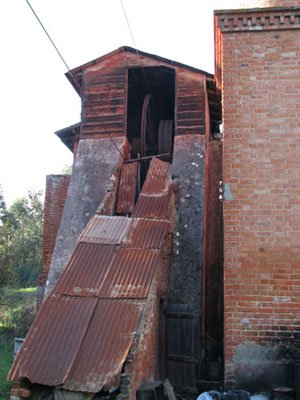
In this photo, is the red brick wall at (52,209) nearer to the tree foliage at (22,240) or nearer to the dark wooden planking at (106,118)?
the dark wooden planking at (106,118)

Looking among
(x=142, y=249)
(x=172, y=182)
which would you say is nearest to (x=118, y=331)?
(x=142, y=249)

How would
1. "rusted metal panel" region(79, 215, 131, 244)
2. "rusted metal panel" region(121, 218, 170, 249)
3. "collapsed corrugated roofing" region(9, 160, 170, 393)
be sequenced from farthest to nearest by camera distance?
"rusted metal panel" region(79, 215, 131, 244)
"rusted metal panel" region(121, 218, 170, 249)
"collapsed corrugated roofing" region(9, 160, 170, 393)

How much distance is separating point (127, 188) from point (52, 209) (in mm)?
3344

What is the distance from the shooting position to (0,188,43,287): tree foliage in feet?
63.0

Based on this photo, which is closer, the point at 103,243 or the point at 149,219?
the point at 103,243

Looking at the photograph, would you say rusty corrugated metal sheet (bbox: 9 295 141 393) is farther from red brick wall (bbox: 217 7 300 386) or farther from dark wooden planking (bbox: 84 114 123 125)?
dark wooden planking (bbox: 84 114 123 125)

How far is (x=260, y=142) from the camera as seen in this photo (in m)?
6.79

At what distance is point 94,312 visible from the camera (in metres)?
5.86

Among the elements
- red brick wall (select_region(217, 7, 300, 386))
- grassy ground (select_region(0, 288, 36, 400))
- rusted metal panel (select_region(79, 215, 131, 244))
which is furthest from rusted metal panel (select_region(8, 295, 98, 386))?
grassy ground (select_region(0, 288, 36, 400))

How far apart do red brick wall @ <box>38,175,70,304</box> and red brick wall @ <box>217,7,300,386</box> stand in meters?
6.83

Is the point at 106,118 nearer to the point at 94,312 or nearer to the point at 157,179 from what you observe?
the point at 157,179

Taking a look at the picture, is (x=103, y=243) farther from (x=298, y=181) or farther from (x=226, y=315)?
(x=298, y=181)

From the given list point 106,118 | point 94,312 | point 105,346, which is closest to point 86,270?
point 94,312

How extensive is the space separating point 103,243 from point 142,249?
0.68 meters
